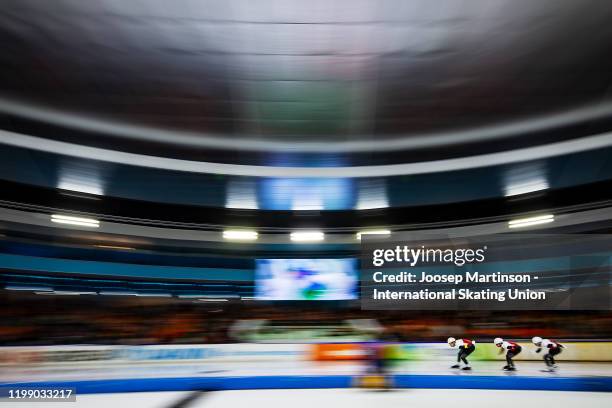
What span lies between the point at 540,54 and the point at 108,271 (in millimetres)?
9711

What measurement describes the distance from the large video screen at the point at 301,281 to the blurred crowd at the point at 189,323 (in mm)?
Result: 735

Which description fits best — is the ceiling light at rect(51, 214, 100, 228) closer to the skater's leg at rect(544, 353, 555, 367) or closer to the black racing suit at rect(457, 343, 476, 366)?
the black racing suit at rect(457, 343, 476, 366)

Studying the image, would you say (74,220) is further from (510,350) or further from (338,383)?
(510,350)

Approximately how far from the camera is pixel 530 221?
820 centimetres

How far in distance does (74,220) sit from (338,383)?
5462mm

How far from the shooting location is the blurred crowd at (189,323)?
7.66 meters

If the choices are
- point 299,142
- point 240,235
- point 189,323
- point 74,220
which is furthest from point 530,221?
point 74,220

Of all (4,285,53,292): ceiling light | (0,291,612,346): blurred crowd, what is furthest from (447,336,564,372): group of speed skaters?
(4,285,53,292): ceiling light

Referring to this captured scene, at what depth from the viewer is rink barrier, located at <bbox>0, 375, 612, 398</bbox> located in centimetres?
720

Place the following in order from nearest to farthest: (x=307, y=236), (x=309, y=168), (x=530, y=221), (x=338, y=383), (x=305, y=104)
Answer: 1. (x=305, y=104)
2. (x=309, y=168)
3. (x=338, y=383)
4. (x=530, y=221)
5. (x=307, y=236)

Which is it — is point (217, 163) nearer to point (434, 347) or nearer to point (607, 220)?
point (434, 347)

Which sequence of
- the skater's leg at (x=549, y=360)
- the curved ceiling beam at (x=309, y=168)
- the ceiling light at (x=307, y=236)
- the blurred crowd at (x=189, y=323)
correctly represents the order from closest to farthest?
the curved ceiling beam at (x=309, y=168) < the blurred crowd at (x=189, y=323) < the skater's leg at (x=549, y=360) < the ceiling light at (x=307, y=236)

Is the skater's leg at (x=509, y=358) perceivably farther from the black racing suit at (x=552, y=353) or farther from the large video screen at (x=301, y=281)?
the large video screen at (x=301, y=281)

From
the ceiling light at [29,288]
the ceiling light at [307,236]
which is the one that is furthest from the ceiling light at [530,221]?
the ceiling light at [29,288]
